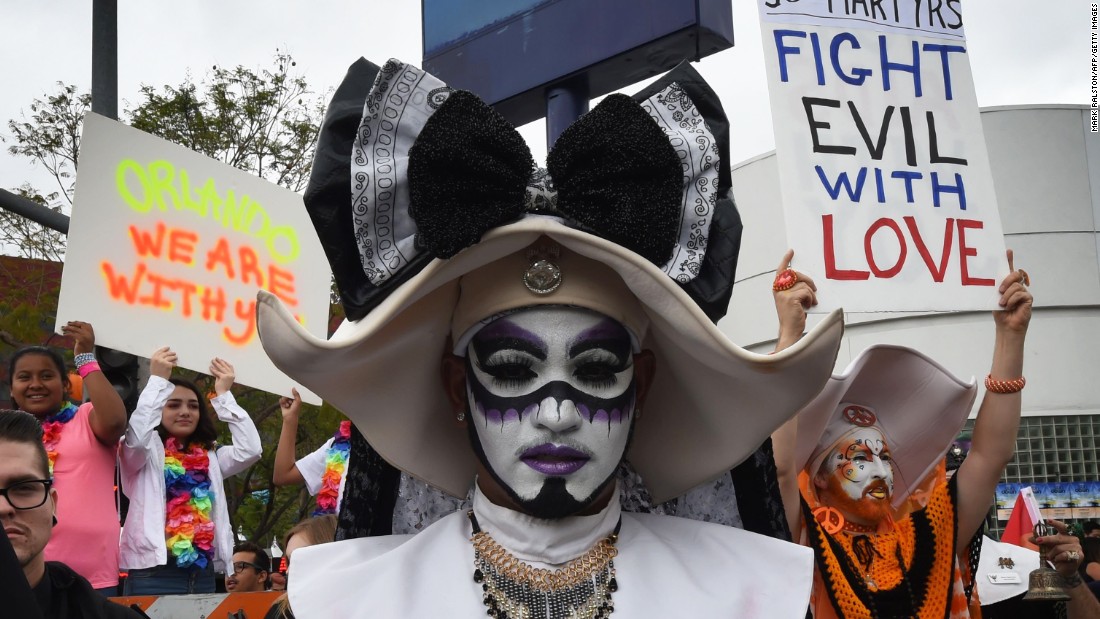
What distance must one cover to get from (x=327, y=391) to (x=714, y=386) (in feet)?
2.85

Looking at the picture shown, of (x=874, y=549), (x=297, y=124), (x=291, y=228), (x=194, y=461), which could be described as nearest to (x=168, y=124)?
(x=297, y=124)

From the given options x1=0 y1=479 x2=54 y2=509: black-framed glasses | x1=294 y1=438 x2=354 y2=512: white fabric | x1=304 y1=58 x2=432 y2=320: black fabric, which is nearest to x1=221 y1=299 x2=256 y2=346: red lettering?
x1=294 y1=438 x2=354 y2=512: white fabric

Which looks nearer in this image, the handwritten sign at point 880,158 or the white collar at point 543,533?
the white collar at point 543,533

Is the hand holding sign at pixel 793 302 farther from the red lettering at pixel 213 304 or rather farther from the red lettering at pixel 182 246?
the red lettering at pixel 182 246

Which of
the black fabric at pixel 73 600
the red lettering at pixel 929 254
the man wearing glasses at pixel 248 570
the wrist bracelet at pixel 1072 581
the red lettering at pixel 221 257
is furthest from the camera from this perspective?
the man wearing glasses at pixel 248 570

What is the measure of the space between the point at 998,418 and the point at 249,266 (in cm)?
367

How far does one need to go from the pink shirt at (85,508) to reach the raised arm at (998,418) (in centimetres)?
321

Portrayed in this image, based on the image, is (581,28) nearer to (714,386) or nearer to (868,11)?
(868,11)

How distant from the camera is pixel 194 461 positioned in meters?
5.34

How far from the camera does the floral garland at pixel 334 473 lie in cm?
547

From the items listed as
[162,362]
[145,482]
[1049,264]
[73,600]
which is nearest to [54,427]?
[145,482]

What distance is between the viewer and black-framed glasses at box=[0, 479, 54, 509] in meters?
2.67

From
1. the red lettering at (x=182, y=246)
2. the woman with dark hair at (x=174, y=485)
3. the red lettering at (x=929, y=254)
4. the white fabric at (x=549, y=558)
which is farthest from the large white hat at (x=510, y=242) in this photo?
the red lettering at (x=182, y=246)

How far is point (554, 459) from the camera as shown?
7.68ft
